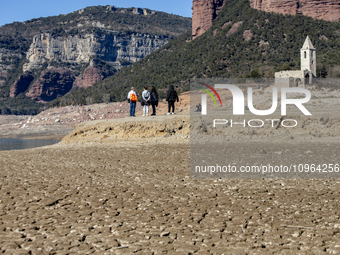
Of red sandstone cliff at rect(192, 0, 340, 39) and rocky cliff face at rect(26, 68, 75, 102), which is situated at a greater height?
red sandstone cliff at rect(192, 0, 340, 39)

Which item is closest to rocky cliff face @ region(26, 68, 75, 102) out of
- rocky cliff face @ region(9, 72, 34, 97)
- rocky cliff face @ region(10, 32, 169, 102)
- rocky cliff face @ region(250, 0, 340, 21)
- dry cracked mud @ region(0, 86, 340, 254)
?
rocky cliff face @ region(10, 32, 169, 102)

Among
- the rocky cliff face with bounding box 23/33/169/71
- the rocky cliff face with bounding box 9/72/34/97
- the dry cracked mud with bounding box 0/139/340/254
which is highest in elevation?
the rocky cliff face with bounding box 23/33/169/71

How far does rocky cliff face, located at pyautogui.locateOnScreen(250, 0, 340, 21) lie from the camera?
5750 cm

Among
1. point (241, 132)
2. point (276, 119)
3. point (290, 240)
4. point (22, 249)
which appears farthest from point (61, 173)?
point (276, 119)

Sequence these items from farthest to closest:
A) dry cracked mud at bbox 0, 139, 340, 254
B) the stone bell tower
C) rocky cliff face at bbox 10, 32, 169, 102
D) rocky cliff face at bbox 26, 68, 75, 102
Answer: rocky cliff face at bbox 10, 32, 169, 102 → rocky cliff face at bbox 26, 68, 75, 102 → the stone bell tower → dry cracked mud at bbox 0, 139, 340, 254

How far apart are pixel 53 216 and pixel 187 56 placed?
187 feet

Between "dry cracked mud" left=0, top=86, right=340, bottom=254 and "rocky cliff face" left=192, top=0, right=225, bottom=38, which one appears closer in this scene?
"dry cracked mud" left=0, top=86, right=340, bottom=254

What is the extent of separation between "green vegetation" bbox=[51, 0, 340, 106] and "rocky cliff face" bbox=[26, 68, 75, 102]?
51.3 m

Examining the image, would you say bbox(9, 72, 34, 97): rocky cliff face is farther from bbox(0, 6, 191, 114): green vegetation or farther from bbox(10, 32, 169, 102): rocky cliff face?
bbox(0, 6, 191, 114): green vegetation

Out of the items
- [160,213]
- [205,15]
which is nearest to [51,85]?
[205,15]

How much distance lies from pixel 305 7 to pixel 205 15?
17.4 meters

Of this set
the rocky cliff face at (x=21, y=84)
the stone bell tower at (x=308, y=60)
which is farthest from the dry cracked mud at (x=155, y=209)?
the rocky cliff face at (x=21, y=84)

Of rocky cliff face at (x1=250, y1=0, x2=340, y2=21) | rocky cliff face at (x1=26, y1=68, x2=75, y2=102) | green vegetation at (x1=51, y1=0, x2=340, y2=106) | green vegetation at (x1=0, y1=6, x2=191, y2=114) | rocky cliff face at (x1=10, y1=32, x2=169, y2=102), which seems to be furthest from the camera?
green vegetation at (x1=0, y1=6, x2=191, y2=114)

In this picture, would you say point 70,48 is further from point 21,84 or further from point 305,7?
point 305,7
